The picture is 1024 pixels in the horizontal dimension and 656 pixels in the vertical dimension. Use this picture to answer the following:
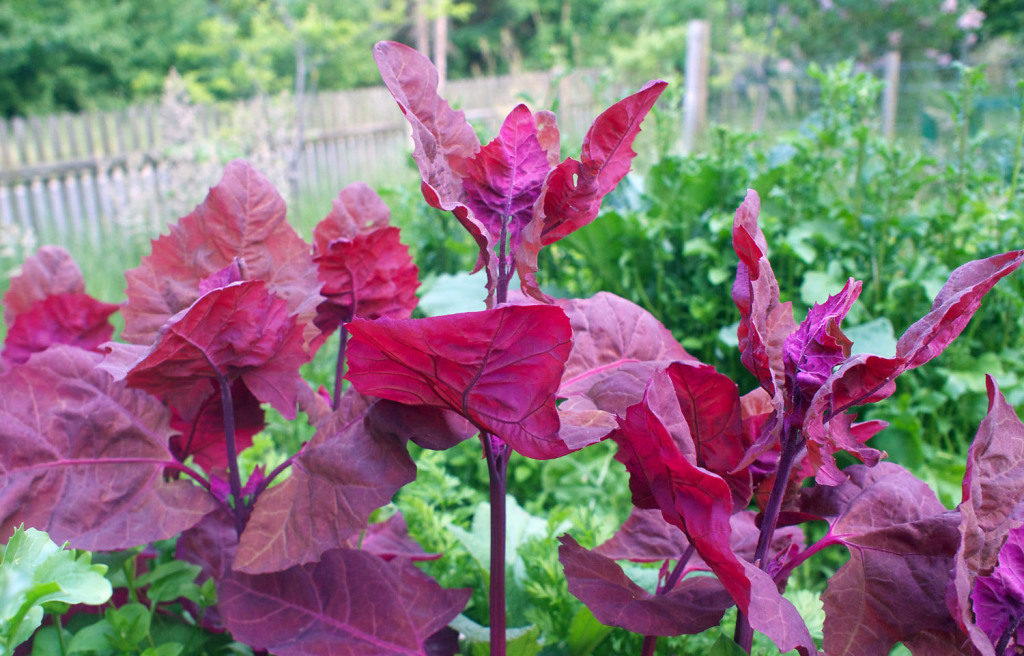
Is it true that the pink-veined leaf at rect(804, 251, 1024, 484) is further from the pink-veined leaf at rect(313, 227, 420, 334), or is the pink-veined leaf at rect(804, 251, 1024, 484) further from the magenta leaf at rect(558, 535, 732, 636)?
the pink-veined leaf at rect(313, 227, 420, 334)

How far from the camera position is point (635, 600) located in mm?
678

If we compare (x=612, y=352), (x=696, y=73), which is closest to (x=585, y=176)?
(x=612, y=352)

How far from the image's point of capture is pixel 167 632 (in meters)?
0.92

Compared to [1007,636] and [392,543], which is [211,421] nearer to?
[392,543]

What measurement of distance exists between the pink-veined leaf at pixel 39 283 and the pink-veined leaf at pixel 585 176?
90 centimetres

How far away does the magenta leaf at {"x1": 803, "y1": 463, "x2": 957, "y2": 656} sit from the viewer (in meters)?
0.59

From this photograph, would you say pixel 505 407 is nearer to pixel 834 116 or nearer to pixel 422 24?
pixel 834 116

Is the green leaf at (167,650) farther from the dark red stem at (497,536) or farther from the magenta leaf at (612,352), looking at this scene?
the magenta leaf at (612,352)

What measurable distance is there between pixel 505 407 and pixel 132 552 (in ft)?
1.68

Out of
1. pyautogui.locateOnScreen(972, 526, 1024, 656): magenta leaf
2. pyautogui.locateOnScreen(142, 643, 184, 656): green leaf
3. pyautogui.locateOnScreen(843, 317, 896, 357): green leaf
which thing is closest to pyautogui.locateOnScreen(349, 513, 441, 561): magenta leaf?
pyautogui.locateOnScreen(142, 643, 184, 656): green leaf

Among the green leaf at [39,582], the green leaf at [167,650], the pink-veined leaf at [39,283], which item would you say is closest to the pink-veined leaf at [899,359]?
the green leaf at [39,582]

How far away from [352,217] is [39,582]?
1.89 ft

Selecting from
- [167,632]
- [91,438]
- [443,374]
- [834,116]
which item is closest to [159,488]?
[91,438]

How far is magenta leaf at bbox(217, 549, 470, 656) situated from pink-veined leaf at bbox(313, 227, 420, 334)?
290 mm
